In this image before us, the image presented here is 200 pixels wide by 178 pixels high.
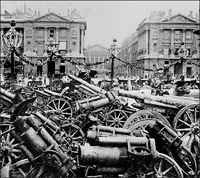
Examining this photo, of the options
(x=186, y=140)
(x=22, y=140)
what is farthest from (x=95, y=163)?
(x=186, y=140)

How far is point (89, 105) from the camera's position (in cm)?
864

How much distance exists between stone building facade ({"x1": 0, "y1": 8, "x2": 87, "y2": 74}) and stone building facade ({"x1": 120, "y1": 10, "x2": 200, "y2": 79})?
1300 centimetres

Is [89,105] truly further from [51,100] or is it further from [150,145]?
[150,145]

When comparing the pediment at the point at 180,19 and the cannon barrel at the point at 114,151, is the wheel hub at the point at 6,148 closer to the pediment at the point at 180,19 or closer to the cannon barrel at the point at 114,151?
the cannon barrel at the point at 114,151

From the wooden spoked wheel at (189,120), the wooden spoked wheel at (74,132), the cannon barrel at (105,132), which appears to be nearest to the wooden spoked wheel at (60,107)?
the wooden spoked wheel at (74,132)

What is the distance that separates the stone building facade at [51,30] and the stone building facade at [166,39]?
13004 millimetres

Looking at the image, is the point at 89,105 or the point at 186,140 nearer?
the point at 186,140

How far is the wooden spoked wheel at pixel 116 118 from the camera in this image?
9.16 metres

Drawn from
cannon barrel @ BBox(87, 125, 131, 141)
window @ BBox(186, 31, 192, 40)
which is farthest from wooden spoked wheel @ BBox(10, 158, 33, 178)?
window @ BBox(186, 31, 192, 40)

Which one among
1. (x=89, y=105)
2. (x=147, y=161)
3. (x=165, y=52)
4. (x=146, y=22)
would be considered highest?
(x=146, y=22)

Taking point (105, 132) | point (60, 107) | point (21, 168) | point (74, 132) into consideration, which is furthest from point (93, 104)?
point (21, 168)

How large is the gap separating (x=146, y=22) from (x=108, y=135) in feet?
215

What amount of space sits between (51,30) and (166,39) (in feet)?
79.6

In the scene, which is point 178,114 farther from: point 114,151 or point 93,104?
point 114,151
